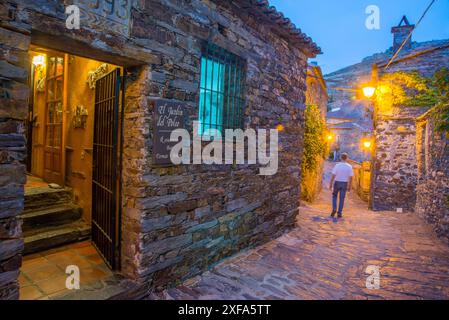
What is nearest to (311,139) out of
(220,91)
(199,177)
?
(220,91)

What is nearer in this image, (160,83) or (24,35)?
(24,35)

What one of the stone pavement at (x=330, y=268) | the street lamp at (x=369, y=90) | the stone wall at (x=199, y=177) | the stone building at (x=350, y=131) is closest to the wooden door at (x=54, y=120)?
the stone wall at (x=199, y=177)

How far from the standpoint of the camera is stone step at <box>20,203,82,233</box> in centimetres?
401

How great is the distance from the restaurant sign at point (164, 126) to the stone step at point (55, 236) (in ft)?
6.96

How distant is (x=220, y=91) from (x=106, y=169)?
75.7 inches

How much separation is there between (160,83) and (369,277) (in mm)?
3847

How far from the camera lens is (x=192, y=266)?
3713mm

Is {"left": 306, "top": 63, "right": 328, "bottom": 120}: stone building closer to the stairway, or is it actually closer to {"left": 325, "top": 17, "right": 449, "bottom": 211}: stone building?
{"left": 325, "top": 17, "right": 449, "bottom": 211}: stone building

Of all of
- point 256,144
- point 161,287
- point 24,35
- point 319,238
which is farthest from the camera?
point 319,238

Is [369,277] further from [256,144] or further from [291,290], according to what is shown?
[256,144]

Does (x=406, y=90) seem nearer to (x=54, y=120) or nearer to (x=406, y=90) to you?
(x=406, y=90)

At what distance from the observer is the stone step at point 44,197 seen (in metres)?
4.27

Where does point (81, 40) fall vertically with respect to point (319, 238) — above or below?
above
